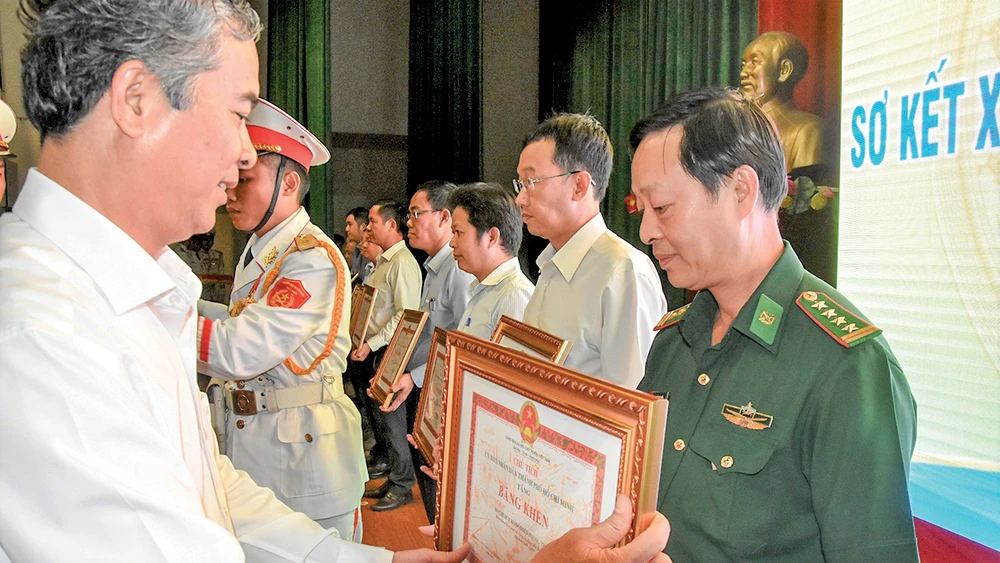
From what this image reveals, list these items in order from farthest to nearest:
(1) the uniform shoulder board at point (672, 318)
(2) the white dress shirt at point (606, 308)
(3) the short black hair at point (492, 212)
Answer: (3) the short black hair at point (492, 212)
(2) the white dress shirt at point (606, 308)
(1) the uniform shoulder board at point (672, 318)

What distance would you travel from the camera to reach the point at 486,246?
275 cm

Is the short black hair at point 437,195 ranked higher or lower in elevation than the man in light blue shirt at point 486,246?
higher

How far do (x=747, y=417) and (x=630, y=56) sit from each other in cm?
343

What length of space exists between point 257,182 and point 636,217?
2432 millimetres

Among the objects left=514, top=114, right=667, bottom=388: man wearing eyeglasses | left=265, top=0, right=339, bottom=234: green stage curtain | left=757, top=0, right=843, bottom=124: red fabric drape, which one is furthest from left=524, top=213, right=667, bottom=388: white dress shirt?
left=265, top=0, right=339, bottom=234: green stage curtain

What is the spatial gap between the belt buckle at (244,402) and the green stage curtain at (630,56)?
2141mm

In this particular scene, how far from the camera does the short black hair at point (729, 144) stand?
3.62ft

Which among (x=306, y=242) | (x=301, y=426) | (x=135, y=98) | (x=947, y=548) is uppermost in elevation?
(x=135, y=98)

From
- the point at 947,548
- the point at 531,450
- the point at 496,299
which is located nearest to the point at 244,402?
the point at 496,299

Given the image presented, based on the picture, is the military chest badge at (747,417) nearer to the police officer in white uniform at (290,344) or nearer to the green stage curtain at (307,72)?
the police officer in white uniform at (290,344)

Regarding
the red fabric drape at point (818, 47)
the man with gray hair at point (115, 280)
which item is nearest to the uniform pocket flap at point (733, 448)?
the man with gray hair at point (115, 280)

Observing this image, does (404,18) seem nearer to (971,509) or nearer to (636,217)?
(636,217)

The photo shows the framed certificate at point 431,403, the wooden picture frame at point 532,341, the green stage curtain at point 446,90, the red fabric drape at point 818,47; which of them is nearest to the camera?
the wooden picture frame at point 532,341

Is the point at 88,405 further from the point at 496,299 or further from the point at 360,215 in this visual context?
the point at 360,215
